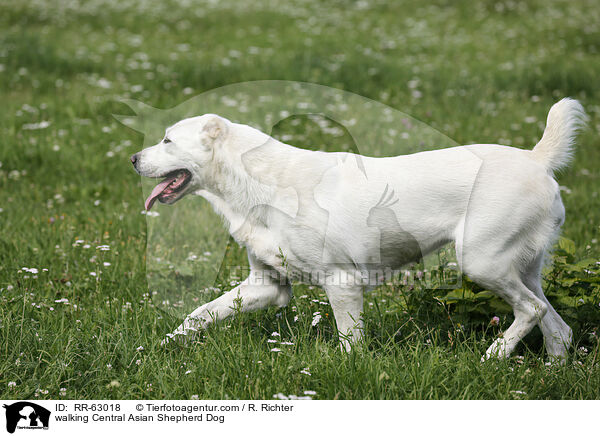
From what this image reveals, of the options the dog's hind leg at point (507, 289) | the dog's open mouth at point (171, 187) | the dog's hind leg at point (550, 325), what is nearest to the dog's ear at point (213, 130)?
the dog's open mouth at point (171, 187)

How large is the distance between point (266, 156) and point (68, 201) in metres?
3.50

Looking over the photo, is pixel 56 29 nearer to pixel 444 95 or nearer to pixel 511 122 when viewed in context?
pixel 444 95

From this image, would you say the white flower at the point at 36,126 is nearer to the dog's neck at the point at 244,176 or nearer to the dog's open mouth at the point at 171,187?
the dog's open mouth at the point at 171,187

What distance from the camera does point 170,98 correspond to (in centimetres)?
898

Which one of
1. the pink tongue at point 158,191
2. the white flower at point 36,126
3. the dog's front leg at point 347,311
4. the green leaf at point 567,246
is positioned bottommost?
the white flower at point 36,126

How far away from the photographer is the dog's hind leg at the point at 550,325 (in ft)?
13.1

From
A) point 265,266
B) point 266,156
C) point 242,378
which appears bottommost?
point 242,378

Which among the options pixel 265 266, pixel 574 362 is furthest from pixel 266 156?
pixel 574 362

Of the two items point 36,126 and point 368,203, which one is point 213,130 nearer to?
point 368,203

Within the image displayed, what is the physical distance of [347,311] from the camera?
3.84 meters

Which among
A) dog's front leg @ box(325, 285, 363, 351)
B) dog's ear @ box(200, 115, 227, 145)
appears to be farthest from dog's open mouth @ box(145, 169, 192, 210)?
dog's front leg @ box(325, 285, 363, 351)

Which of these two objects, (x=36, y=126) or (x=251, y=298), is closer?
(x=251, y=298)
